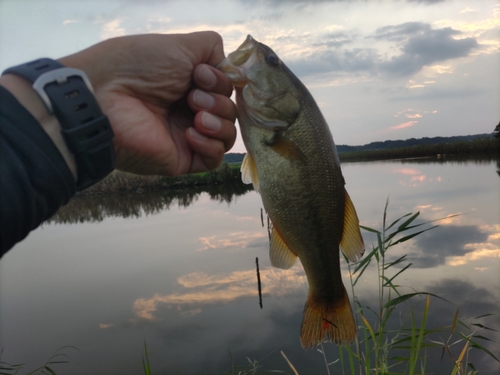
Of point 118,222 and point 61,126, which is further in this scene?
point 118,222

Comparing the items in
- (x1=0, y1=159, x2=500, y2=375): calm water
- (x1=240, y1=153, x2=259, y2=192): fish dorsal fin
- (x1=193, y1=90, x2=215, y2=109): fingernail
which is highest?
(x1=193, y1=90, x2=215, y2=109): fingernail

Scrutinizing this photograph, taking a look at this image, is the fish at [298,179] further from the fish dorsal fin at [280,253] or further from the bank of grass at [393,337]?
the bank of grass at [393,337]

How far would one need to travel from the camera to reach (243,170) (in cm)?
261

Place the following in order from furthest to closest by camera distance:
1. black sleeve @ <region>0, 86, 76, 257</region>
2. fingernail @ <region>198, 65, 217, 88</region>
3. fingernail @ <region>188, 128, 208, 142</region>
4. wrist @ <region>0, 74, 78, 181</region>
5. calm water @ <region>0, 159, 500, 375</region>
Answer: calm water @ <region>0, 159, 500, 375</region> → fingernail @ <region>188, 128, 208, 142</region> → fingernail @ <region>198, 65, 217, 88</region> → wrist @ <region>0, 74, 78, 181</region> → black sleeve @ <region>0, 86, 76, 257</region>

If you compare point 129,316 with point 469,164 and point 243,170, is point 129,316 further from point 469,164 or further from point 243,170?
point 469,164

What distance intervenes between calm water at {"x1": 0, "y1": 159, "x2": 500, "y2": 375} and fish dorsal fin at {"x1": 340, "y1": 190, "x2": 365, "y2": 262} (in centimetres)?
584

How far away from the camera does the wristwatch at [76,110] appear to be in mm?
1886

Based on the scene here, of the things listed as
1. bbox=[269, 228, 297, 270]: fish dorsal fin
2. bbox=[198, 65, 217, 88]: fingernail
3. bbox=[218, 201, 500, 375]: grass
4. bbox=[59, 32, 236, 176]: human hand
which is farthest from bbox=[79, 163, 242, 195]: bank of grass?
bbox=[269, 228, 297, 270]: fish dorsal fin

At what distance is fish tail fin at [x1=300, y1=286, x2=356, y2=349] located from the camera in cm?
248

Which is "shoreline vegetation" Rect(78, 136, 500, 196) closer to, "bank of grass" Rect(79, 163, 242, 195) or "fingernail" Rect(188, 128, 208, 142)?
"bank of grass" Rect(79, 163, 242, 195)

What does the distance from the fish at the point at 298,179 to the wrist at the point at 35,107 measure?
1.06 m

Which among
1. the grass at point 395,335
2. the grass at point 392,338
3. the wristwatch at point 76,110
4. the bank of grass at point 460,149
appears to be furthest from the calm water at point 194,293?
the bank of grass at point 460,149

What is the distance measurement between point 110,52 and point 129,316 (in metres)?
10.3

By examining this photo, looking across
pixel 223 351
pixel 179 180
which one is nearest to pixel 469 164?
pixel 179 180
